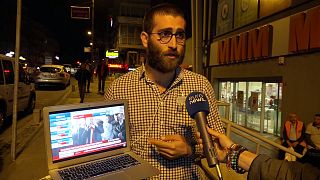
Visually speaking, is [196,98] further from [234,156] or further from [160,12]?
[160,12]

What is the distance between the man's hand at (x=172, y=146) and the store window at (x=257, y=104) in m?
9.75

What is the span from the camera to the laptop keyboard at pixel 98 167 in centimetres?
197

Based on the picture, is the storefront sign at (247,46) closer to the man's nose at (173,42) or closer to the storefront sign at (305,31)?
the storefront sign at (305,31)

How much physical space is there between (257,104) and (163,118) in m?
11.2

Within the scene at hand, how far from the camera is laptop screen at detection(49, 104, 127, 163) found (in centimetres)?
204

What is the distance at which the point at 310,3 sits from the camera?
923cm

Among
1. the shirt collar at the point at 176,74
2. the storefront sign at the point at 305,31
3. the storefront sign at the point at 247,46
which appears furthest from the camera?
the storefront sign at the point at 247,46

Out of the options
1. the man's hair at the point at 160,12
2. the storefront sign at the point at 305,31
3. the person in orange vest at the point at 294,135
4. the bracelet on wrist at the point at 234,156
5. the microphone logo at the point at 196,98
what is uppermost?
the storefront sign at the point at 305,31

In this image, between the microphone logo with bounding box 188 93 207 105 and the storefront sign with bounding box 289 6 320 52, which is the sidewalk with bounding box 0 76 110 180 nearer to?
the microphone logo with bounding box 188 93 207 105

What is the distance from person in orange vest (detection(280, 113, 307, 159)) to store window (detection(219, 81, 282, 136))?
7.94 feet

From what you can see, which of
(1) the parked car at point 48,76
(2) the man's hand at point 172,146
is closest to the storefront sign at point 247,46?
(2) the man's hand at point 172,146

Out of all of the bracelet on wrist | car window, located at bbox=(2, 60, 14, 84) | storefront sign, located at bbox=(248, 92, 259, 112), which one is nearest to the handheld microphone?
the bracelet on wrist

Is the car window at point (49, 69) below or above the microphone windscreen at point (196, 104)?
above

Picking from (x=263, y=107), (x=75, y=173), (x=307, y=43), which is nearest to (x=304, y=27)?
(x=307, y=43)
